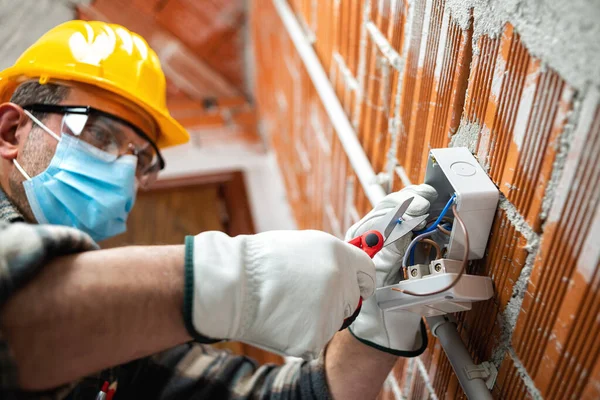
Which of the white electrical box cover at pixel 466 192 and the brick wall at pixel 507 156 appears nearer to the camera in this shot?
the brick wall at pixel 507 156

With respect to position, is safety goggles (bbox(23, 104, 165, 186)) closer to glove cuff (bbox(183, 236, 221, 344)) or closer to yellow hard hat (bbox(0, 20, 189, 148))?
yellow hard hat (bbox(0, 20, 189, 148))

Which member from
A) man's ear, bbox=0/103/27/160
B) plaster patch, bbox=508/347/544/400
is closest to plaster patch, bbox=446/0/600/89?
plaster patch, bbox=508/347/544/400

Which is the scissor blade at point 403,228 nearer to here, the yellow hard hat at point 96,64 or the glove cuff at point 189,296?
the glove cuff at point 189,296

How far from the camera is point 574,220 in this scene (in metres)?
0.54

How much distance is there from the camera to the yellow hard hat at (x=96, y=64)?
1.13 meters

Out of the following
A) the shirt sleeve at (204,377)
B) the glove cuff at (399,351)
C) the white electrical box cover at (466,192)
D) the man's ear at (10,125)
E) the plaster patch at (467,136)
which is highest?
the plaster patch at (467,136)

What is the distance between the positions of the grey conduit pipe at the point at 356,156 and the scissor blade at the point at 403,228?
7.3 inches

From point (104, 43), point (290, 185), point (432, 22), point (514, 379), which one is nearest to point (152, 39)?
point (290, 185)

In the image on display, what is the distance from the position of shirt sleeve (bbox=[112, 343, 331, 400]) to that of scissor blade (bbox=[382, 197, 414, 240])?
0.39 meters

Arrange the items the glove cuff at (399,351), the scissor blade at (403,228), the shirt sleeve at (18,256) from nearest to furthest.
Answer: the shirt sleeve at (18,256) → the scissor blade at (403,228) → the glove cuff at (399,351)

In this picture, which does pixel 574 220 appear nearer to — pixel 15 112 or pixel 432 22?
pixel 432 22

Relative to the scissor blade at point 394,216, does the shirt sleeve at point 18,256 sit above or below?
above

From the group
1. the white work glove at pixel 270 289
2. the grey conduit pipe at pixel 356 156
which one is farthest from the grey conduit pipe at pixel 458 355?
the white work glove at pixel 270 289

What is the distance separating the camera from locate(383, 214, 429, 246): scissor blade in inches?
29.8
